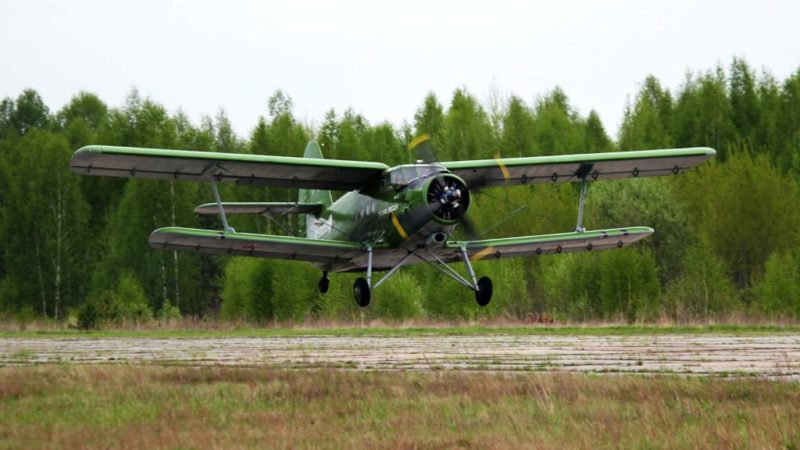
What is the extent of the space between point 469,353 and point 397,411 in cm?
1021

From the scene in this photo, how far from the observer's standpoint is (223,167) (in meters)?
28.6

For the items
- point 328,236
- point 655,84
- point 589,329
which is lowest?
point 589,329

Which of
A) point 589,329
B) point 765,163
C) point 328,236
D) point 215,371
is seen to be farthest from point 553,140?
point 215,371

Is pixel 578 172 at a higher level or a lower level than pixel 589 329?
higher

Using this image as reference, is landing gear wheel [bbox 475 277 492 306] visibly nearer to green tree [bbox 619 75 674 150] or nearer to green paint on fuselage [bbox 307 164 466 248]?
green paint on fuselage [bbox 307 164 466 248]

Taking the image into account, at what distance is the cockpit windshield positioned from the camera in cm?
2745

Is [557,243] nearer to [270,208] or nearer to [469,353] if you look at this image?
[469,353]

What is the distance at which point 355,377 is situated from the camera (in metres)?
18.9

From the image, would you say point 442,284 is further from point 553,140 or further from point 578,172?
point 553,140

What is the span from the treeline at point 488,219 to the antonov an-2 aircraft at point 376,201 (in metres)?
13.7

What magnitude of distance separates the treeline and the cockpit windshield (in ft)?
61.6

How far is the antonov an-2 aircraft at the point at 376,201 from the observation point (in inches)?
1064

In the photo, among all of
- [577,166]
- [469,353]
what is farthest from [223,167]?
[577,166]

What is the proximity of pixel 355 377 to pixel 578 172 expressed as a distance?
15.0 metres
